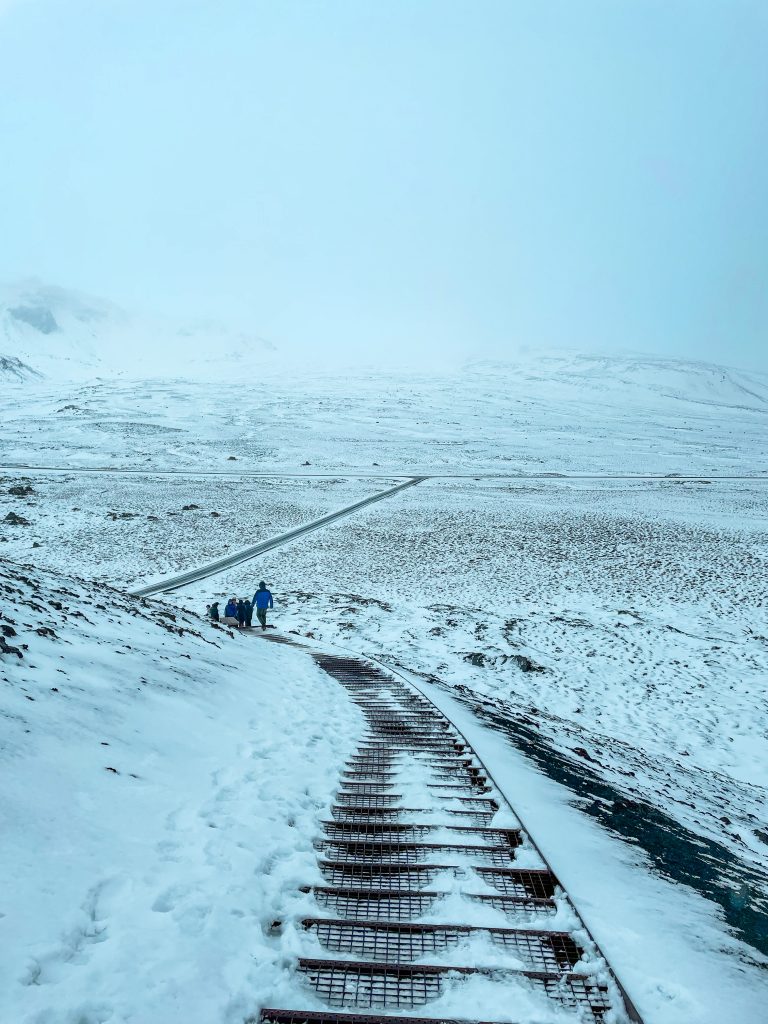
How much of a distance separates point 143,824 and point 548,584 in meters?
19.8

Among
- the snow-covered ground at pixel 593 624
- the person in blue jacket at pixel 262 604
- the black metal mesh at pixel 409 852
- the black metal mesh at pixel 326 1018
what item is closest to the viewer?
the black metal mesh at pixel 326 1018

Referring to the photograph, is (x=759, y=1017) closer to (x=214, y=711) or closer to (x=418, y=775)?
(x=418, y=775)

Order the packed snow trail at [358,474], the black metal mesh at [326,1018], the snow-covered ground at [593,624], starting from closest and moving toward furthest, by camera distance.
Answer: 1. the black metal mesh at [326,1018]
2. the snow-covered ground at [593,624]
3. the packed snow trail at [358,474]

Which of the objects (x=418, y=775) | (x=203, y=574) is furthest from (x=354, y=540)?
→ (x=418, y=775)

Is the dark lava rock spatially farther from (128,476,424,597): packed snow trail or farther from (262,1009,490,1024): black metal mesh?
(262,1009,490,1024): black metal mesh

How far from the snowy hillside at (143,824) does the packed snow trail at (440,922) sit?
303mm

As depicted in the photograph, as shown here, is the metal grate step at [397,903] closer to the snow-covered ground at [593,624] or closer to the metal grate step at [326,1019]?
the metal grate step at [326,1019]

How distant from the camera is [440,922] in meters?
3.94

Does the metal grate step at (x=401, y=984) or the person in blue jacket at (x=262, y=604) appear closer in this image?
the metal grate step at (x=401, y=984)

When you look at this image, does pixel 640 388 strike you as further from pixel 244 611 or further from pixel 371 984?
pixel 371 984

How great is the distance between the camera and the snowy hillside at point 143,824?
10.4ft

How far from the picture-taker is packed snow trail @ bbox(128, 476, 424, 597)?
21141mm

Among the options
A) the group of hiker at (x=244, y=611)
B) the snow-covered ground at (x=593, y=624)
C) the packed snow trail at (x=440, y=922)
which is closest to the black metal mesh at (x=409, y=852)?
the packed snow trail at (x=440, y=922)

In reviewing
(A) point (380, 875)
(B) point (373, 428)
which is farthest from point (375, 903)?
(B) point (373, 428)
